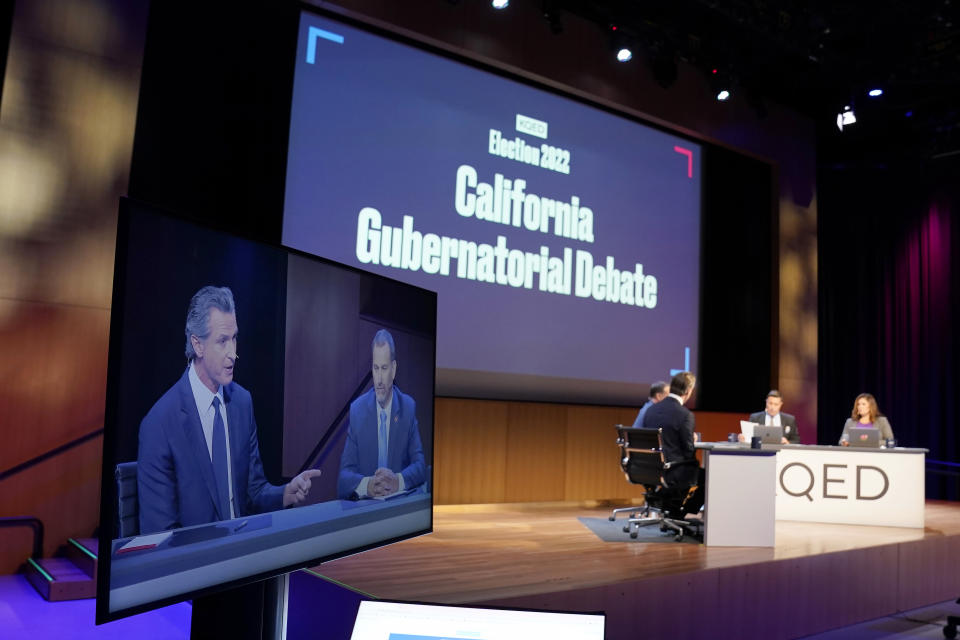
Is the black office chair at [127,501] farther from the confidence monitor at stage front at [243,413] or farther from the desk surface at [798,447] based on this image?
the desk surface at [798,447]

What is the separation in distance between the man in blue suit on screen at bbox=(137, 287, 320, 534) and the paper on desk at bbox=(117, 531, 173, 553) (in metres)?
0.01

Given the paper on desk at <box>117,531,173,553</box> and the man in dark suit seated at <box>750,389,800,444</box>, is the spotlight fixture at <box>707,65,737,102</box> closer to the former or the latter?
the man in dark suit seated at <box>750,389,800,444</box>

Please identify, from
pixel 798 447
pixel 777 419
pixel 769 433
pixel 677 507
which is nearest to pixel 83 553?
pixel 677 507

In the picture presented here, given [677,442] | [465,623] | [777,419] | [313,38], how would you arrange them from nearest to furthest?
[465,623] → [677,442] → [313,38] → [777,419]

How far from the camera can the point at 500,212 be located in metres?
6.84

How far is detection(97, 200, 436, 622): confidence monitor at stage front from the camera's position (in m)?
1.15

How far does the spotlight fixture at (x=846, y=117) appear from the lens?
7.93 m

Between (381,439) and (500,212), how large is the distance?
522 cm

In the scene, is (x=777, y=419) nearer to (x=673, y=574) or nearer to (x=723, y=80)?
(x=723, y=80)

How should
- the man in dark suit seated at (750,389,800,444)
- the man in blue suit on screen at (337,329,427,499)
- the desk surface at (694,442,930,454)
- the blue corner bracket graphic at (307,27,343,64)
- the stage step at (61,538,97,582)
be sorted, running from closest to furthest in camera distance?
the man in blue suit on screen at (337,329,427,499) → the stage step at (61,538,97,582) → the desk surface at (694,442,930,454) → the blue corner bracket graphic at (307,27,343,64) → the man in dark suit seated at (750,389,800,444)

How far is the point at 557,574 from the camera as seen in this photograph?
3.68 metres

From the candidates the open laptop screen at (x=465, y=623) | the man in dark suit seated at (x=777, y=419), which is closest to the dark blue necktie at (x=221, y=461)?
the open laptop screen at (x=465, y=623)

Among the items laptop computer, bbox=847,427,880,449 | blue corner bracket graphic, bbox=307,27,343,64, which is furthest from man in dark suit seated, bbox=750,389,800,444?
blue corner bracket graphic, bbox=307,27,343,64

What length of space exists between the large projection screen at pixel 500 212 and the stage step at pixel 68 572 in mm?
2469
